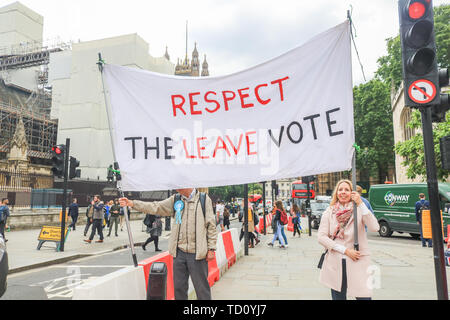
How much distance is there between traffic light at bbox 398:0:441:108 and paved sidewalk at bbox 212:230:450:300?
330cm

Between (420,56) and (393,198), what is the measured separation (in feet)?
47.0

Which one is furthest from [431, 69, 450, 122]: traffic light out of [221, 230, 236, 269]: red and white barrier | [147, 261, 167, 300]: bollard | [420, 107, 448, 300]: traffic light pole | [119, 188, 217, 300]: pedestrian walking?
[221, 230, 236, 269]: red and white barrier

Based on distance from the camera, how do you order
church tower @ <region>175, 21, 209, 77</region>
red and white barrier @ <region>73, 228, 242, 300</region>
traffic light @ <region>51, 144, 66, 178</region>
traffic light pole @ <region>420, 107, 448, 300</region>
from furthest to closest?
church tower @ <region>175, 21, 209, 77</region> → traffic light @ <region>51, 144, 66, 178</region> → traffic light pole @ <region>420, 107, 448, 300</region> → red and white barrier @ <region>73, 228, 242, 300</region>

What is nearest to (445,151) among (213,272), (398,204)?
(213,272)

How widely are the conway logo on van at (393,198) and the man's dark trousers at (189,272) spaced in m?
14.8

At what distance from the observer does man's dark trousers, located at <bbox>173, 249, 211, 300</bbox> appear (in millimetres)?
4016

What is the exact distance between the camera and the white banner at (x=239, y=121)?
375cm

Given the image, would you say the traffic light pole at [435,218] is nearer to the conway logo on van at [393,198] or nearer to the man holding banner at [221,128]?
the man holding banner at [221,128]

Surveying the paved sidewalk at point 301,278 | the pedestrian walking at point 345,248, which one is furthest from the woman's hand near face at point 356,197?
the paved sidewalk at point 301,278

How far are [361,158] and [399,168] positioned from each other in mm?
5210

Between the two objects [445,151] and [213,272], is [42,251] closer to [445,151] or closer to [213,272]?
[213,272]

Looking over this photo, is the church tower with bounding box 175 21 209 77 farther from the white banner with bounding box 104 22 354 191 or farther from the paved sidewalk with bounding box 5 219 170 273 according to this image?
the white banner with bounding box 104 22 354 191

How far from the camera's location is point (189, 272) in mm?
4102

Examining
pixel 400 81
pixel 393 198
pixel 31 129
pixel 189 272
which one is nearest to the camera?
pixel 189 272
